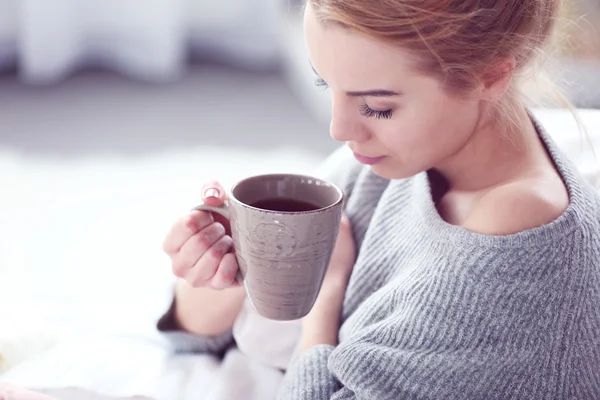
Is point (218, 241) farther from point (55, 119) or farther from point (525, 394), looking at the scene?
point (55, 119)

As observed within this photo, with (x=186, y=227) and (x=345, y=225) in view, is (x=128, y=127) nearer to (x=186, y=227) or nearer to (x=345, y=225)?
(x=345, y=225)

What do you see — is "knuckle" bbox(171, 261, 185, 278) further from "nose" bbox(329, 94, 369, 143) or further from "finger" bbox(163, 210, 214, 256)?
"nose" bbox(329, 94, 369, 143)

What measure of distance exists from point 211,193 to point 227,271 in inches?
3.4

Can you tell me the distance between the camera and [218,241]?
0.83 metres

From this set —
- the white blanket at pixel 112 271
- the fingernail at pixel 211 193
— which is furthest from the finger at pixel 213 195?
the white blanket at pixel 112 271

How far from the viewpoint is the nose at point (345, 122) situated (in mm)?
789

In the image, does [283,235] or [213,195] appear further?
[213,195]

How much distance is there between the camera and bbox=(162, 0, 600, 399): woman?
74cm

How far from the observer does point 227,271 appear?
0.80 m

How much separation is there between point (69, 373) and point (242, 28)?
2228mm

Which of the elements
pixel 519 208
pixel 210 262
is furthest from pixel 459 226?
pixel 210 262

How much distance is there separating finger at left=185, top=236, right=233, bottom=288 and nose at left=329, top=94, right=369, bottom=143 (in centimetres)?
17

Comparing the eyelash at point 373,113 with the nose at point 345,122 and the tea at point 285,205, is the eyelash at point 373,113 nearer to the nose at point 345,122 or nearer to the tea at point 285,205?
the nose at point 345,122

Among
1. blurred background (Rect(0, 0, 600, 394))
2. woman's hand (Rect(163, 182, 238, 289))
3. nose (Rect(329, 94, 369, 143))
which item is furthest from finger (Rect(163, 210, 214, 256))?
blurred background (Rect(0, 0, 600, 394))
